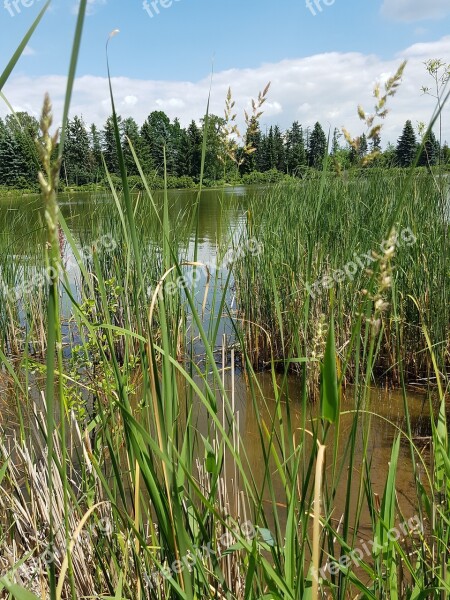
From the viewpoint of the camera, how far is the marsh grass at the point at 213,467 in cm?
75

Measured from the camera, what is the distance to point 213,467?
2.98ft

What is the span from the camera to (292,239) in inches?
143

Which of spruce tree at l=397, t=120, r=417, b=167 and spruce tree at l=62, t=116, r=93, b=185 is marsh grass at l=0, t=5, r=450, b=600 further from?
spruce tree at l=397, t=120, r=417, b=167

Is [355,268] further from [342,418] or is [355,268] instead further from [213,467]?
[213,467]

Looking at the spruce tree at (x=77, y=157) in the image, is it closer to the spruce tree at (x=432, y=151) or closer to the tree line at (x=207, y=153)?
the tree line at (x=207, y=153)

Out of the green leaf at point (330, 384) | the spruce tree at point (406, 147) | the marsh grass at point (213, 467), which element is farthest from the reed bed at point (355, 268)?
the spruce tree at point (406, 147)

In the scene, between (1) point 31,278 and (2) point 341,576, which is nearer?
(2) point 341,576

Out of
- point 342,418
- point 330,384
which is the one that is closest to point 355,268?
point 342,418

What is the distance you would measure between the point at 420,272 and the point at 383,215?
445 mm

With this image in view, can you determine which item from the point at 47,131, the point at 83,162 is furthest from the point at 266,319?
the point at 47,131

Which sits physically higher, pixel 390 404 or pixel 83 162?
pixel 83 162

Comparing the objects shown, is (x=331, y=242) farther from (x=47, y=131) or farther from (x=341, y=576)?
(x=47, y=131)

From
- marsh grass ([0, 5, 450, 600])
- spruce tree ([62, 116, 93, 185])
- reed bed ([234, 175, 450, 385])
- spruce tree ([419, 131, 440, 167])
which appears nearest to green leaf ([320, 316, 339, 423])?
marsh grass ([0, 5, 450, 600])

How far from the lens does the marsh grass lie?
75cm
